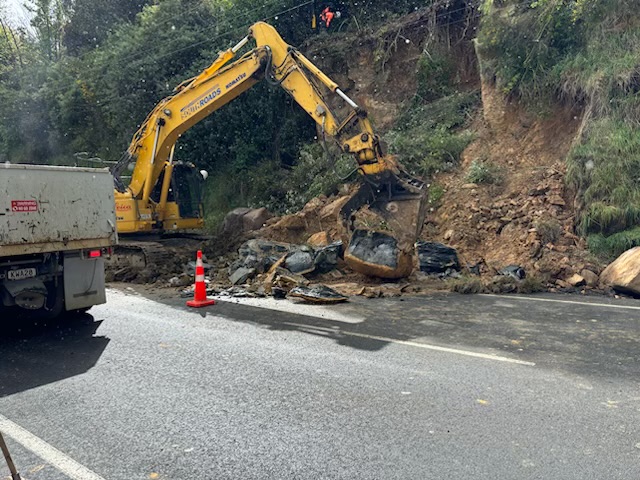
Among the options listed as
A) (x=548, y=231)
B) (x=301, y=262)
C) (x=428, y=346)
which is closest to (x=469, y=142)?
(x=548, y=231)

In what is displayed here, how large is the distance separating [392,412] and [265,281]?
6166 mm

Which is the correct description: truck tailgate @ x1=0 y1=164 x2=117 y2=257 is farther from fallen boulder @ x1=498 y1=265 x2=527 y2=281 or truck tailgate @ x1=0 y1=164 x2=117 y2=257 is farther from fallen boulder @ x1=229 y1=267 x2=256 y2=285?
fallen boulder @ x1=498 y1=265 x2=527 y2=281

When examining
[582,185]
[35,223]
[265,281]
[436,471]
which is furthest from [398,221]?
[436,471]

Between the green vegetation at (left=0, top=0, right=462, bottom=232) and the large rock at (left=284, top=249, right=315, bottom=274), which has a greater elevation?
the green vegetation at (left=0, top=0, right=462, bottom=232)

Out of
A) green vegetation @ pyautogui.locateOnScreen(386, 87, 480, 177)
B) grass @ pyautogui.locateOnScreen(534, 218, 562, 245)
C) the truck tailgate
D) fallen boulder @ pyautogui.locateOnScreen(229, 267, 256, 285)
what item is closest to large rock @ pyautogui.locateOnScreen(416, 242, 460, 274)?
grass @ pyautogui.locateOnScreen(534, 218, 562, 245)

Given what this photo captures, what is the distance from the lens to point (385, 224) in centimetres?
1092

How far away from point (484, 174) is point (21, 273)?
11.1 meters

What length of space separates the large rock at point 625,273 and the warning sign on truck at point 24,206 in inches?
364

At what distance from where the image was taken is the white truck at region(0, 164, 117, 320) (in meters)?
6.66

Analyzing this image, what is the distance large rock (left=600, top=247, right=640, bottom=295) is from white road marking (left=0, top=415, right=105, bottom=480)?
28.3 feet

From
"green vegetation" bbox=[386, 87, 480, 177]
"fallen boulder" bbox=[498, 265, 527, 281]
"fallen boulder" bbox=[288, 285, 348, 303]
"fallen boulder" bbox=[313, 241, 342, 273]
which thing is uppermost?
"green vegetation" bbox=[386, 87, 480, 177]

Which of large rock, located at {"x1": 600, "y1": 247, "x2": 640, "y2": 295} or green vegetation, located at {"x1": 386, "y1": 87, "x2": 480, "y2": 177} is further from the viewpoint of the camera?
green vegetation, located at {"x1": 386, "y1": 87, "x2": 480, "y2": 177}

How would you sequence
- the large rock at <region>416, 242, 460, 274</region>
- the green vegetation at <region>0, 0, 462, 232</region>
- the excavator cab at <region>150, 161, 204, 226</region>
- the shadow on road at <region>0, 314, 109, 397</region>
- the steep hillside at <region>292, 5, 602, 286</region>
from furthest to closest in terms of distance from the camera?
the green vegetation at <region>0, 0, 462, 232</region> < the excavator cab at <region>150, 161, 204, 226</region> < the steep hillside at <region>292, 5, 602, 286</region> < the large rock at <region>416, 242, 460, 274</region> < the shadow on road at <region>0, 314, 109, 397</region>

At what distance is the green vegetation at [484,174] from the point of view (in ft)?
45.2
